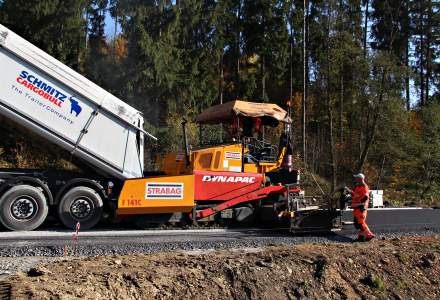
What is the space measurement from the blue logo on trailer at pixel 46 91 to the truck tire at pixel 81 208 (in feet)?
5.12

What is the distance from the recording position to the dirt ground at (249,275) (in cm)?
528

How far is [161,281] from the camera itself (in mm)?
5703

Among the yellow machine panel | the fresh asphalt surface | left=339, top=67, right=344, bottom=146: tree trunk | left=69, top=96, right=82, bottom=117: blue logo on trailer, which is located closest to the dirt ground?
the fresh asphalt surface

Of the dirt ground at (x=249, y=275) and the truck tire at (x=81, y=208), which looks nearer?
the dirt ground at (x=249, y=275)

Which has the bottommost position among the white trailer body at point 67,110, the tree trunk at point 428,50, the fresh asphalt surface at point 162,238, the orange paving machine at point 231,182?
the fresh asphalt surface at point 162,238

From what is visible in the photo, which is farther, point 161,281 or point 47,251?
point 47,251

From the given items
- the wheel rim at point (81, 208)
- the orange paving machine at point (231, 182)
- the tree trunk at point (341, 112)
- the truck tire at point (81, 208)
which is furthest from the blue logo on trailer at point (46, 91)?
the tree trunk at point (341, 112)

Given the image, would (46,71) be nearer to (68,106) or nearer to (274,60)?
(68,106)

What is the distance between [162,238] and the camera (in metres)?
8.86

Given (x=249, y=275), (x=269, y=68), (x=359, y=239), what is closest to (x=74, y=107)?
(x=249, y=275)

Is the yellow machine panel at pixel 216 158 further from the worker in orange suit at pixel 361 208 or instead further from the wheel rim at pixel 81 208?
the worker in orange suit at pixel 361 208

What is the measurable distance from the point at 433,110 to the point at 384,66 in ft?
19.4

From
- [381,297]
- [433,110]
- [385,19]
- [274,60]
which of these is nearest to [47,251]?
[381,297]

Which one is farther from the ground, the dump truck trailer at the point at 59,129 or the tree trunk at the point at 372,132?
the tree trunk at the point at 372,132
